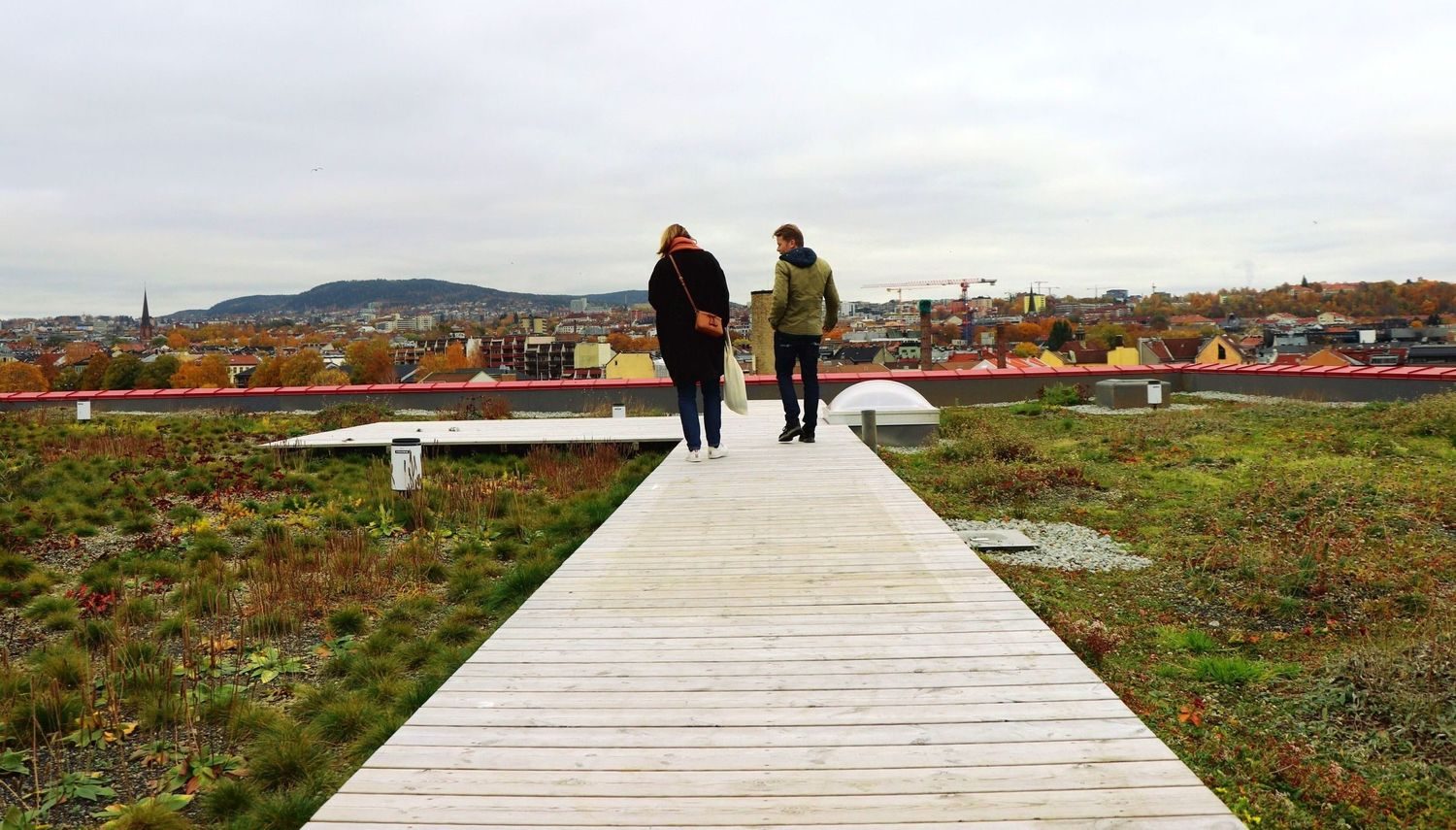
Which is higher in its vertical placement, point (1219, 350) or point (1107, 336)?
point (1107, 336)

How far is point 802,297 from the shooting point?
809cm

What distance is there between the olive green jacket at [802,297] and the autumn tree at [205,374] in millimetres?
77506

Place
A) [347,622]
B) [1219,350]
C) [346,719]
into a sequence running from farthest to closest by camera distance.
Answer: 1. [1219,350]
2. [347,622]
3. [346,719]

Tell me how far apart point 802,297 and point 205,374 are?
317 feet

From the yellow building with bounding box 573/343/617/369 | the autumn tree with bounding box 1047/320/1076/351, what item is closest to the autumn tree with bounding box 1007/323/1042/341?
the autumn tree with bounding box 1047/320/1076/351

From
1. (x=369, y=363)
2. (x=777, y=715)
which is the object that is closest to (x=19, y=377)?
(x=369, y=363)

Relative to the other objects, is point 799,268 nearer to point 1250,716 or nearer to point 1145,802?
point 1250,716

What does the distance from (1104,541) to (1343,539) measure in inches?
55.6

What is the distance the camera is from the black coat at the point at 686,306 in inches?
284

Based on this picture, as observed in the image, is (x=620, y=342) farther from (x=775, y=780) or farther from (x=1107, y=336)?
(x=775, y=780)

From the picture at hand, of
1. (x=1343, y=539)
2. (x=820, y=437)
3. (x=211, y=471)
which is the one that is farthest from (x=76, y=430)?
(x=1343, y=539)

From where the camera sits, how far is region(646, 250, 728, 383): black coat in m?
7.21

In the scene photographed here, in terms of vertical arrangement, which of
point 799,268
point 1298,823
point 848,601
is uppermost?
point 799,268

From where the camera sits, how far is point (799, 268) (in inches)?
317
